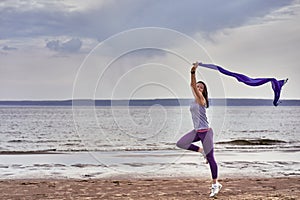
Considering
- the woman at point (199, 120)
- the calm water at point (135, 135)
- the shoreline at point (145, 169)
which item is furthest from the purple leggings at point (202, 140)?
the shoreline at point (145, 169)

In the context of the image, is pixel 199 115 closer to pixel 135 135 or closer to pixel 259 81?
pixel 259 81

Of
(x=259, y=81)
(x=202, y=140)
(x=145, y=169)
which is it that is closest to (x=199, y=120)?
(x=202, y=140)

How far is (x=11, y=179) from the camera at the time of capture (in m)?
15.2

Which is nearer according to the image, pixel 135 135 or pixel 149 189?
pixel 149 189

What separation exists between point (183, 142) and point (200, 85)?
122cm

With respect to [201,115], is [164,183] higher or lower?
lower

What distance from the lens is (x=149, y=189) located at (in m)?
12.2

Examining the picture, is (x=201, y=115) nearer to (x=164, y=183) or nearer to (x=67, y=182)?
(x=164, y=183)

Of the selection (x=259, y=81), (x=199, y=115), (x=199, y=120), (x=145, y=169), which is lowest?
(x=145, y=169)

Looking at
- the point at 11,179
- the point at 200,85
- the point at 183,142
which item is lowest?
the point at 11,179

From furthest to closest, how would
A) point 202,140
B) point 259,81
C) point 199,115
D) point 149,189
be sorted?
point 149,189
point 259,81
point 202,140
point 199,115

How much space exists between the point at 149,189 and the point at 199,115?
11.6ft

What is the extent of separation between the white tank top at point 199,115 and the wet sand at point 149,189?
2.10 m

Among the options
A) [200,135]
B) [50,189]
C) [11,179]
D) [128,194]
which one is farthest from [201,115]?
[11,179]
